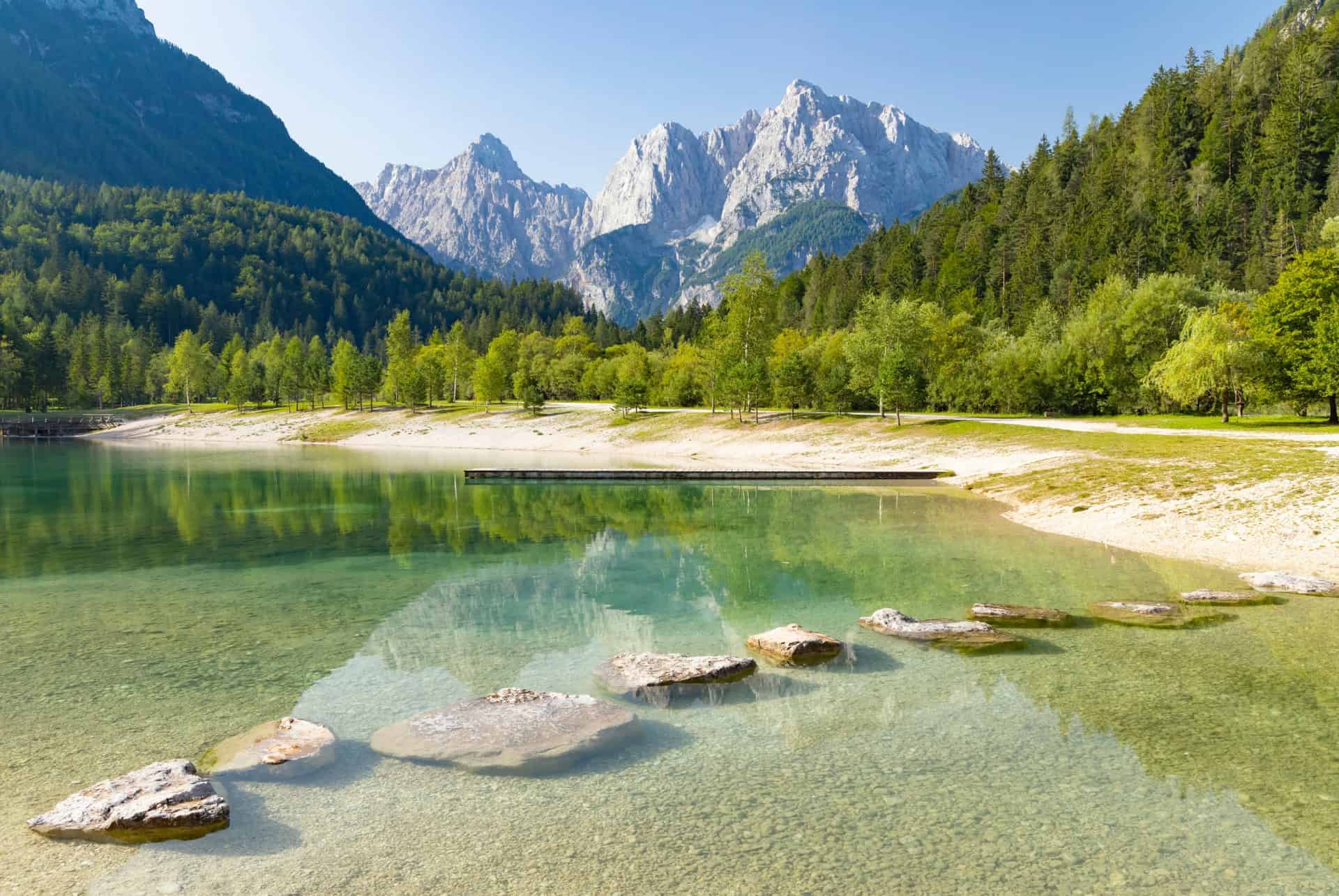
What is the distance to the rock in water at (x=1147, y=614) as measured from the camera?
17.4m

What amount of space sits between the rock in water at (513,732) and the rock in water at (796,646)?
13.5 ft

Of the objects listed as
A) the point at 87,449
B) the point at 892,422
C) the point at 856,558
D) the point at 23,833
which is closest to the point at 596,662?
the point at 23,833

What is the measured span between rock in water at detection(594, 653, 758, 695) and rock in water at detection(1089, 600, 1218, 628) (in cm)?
935

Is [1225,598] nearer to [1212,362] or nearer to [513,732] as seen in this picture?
[513,732]

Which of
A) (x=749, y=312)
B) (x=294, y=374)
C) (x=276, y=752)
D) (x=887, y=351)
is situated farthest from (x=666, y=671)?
(x=294, y=374)

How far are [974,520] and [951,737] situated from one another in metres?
24.2

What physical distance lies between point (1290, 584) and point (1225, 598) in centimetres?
263

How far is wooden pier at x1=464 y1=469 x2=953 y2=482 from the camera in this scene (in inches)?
2016

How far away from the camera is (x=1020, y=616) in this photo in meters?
18.0

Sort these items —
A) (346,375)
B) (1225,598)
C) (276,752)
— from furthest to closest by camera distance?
(346,375) < (1225,598) < (276,752)

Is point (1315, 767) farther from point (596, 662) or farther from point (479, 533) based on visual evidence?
point (479, 533)

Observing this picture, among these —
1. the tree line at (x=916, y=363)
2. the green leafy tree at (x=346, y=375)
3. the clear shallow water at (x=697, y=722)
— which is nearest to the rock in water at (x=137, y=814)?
the clear shallow water at (x=697, y=722)

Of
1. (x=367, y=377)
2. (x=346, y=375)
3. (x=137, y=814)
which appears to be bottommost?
(x=137, y=814)

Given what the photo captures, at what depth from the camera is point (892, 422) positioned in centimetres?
7350
